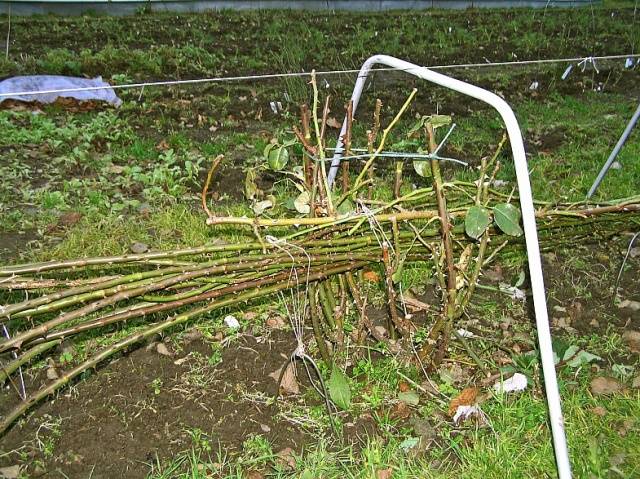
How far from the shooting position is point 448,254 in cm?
190

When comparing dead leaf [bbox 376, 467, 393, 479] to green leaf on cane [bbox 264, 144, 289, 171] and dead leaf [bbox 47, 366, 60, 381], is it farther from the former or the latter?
dead leaf [bbox 47, 366, 60, 381]

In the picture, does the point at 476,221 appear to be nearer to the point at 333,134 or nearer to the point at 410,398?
the point at 410,398

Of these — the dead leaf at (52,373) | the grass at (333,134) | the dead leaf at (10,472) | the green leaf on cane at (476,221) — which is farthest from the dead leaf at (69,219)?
the green leaf on cane at (476,221)

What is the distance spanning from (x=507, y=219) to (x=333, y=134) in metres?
2.74

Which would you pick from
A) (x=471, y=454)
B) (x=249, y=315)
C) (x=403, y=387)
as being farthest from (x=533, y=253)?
(x=249, y=315)

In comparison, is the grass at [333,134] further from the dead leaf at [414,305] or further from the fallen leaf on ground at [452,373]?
the dead leaf at [414,305]

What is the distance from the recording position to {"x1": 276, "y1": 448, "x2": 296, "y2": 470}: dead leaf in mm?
1917

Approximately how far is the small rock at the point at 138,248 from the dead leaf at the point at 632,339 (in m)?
2.07

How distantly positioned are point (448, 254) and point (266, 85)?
358 centimetres

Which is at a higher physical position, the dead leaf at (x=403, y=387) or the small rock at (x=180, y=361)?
the small rock at (x=180, y=361)

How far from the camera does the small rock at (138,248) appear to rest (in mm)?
2883

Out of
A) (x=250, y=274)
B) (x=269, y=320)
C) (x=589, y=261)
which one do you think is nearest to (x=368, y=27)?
(x=589, y=261)

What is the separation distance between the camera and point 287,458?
76.2 inches

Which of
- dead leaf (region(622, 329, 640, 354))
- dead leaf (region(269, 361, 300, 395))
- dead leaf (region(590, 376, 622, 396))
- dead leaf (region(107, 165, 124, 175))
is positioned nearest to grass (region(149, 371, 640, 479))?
dead leaf (region(590, 376, 622, 396))
